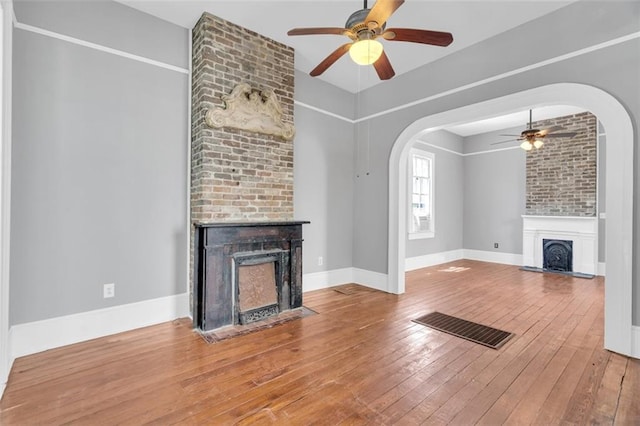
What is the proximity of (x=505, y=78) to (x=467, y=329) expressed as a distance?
279cm

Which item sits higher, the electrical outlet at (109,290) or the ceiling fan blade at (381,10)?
the ceiling fan blade at (381,10)

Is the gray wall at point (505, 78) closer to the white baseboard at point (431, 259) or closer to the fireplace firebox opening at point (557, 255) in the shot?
the white baseboard at point (431, 259)

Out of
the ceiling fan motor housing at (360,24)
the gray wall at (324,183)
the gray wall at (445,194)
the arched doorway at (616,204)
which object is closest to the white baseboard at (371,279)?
the gray wall at (324,183)

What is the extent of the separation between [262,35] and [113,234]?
280cm

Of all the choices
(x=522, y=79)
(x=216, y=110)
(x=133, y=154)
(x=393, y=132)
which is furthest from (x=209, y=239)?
(x=522, y=79)

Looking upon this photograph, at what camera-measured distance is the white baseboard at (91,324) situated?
2.42m

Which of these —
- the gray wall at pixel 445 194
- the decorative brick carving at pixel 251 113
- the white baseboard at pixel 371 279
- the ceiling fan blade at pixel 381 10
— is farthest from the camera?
the gray wall at pixel 445 194

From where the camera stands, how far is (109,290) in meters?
2.83

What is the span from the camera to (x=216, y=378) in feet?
6.91

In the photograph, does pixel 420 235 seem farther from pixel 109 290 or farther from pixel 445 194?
pixel 109 290

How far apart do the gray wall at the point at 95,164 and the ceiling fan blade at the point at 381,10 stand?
7.52 ft

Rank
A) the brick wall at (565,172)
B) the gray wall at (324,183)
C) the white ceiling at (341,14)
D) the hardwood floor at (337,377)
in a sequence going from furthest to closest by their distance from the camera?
the brick wall at (565,172)
the gray wall at (324,183)
the white ceiling at (341,14)
the hardwood floor at (337,377)

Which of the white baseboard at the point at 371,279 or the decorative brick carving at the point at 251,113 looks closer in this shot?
the decorative brick carving at the point at 251,113

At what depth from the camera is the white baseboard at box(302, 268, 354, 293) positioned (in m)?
4.38
